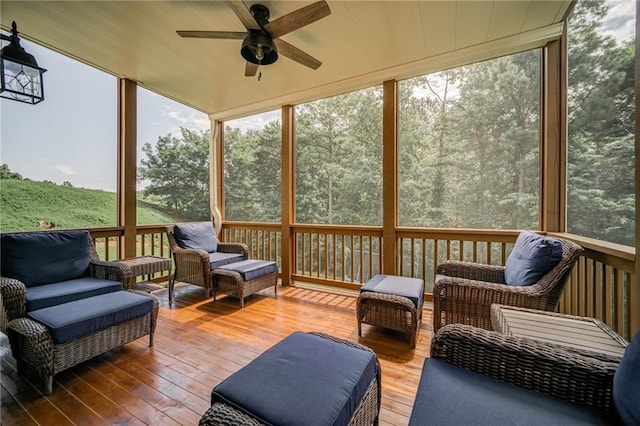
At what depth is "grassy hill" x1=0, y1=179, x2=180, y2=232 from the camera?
279cm

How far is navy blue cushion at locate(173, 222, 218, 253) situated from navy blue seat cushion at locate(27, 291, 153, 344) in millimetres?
1479

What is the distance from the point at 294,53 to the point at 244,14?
0.57 meters

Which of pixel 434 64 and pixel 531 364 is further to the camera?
pixel 434 64

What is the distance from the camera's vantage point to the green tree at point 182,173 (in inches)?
172

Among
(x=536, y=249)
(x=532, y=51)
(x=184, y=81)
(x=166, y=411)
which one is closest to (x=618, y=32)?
(x=532, y=51)

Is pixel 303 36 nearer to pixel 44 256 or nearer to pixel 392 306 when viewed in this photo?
pixel 392 306

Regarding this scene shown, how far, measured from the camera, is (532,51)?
112 inches

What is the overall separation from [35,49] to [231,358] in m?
3.87

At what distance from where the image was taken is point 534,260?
183 centimetres

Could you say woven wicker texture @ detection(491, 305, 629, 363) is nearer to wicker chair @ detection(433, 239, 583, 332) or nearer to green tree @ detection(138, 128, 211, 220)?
wicker chair @ detection(433, 239, 583, 332)

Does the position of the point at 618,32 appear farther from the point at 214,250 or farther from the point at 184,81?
the point at 214,250

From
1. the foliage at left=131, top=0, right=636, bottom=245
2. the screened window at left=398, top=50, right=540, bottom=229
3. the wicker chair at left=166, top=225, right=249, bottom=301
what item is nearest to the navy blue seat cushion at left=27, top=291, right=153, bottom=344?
the wicker chair at left=166, top=225, right=249, bottom=301

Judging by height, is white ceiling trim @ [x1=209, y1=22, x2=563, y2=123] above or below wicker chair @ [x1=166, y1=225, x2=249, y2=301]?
above

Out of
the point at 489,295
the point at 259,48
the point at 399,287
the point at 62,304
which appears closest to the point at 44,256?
the point at 62,304
